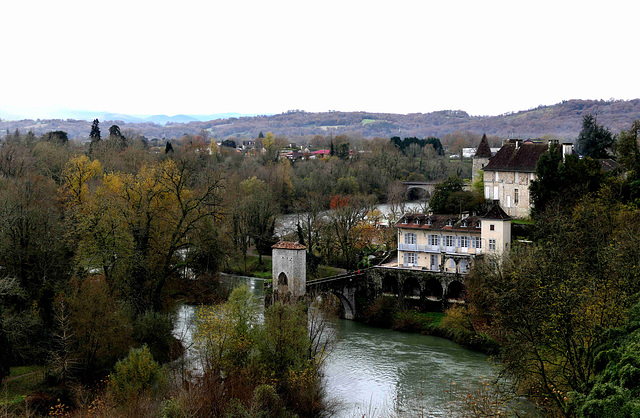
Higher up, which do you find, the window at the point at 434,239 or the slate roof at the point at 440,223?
the slate roof at the point at 440,223

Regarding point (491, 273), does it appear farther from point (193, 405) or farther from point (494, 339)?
point (193, 405)

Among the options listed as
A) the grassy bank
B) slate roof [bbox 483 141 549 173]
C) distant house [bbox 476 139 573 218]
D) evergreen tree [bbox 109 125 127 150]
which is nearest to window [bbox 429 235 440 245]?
the grassy bank

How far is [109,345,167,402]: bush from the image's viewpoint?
2283 cm

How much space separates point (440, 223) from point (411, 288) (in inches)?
170

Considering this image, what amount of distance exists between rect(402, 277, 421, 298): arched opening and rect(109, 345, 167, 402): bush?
19.6 metres

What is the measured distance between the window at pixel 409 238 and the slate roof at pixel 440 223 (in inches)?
18.4

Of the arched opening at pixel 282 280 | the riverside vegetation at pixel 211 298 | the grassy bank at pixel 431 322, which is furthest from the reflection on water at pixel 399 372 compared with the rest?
the arched opening at pixel 282 280

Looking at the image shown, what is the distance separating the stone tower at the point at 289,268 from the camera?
34.9 meters

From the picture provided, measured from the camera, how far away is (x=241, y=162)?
288 feet

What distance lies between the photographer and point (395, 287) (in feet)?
133

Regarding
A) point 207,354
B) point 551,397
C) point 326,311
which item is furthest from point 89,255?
point 551,397

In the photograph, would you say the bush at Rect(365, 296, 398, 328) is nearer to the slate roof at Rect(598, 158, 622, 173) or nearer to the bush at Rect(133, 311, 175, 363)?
the bush at Rect(133, 311, 175, 363)

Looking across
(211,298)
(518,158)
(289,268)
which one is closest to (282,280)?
(289,268)

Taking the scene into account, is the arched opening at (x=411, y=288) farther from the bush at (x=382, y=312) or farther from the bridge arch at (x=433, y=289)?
the bush at (x=382, y=312)
